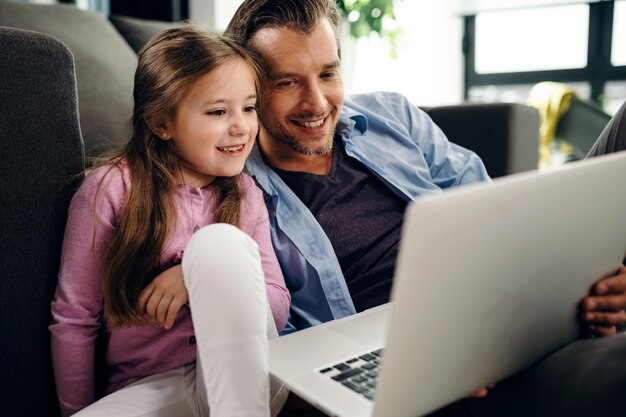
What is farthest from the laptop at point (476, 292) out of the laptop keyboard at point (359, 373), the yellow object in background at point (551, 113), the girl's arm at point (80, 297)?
the yellow object in background at point (551, 113)

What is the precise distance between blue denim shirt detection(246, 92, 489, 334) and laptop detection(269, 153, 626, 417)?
0.29 metres

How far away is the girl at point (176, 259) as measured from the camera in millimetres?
637

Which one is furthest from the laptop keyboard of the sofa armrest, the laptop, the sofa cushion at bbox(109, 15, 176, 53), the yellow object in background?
the yellow object in background

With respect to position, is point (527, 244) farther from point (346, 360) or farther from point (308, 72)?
point (308, 72)

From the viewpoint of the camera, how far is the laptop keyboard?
0.60 m

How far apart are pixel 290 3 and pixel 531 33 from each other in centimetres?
309

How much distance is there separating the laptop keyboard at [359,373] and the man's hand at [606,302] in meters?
0.26

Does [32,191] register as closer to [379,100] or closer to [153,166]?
[153,166]

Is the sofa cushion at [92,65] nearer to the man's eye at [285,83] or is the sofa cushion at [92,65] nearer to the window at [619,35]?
the man's eye at [285,83]

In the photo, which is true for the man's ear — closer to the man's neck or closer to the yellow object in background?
the man's neck

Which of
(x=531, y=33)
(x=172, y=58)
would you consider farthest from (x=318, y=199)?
(x=531, y=33)

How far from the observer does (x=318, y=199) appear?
112 cm

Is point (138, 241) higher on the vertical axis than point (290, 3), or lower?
lower

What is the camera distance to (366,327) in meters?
0.79
